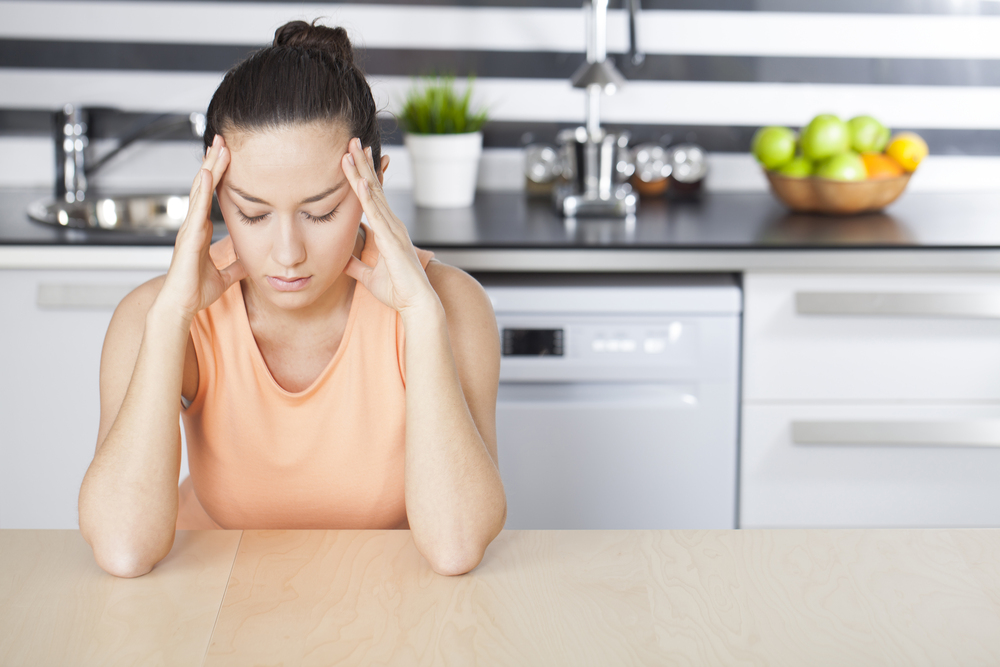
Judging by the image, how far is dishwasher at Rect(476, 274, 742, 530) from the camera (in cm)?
186

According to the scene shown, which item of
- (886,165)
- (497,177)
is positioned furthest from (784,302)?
(497,177)

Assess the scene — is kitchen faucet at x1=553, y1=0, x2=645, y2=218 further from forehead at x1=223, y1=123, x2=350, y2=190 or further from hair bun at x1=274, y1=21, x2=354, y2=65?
forehead at x1=223, y1=123, x2=350, y2=190

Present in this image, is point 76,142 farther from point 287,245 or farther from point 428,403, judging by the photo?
point 428,403

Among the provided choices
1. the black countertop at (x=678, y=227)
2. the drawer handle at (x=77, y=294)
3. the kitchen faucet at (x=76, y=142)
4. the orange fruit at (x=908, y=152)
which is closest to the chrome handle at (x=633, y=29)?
the black countertop at (x=678, y=227)

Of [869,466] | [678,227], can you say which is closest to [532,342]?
[678,227]

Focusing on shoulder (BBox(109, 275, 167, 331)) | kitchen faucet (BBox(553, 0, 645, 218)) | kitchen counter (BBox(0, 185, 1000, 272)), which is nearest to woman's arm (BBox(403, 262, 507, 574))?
shoulder (BBox(109, 275, 167, 331))

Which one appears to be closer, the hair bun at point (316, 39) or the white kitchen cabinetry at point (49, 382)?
the hair bun at point (316, 39)

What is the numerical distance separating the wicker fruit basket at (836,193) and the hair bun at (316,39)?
49.5 inches

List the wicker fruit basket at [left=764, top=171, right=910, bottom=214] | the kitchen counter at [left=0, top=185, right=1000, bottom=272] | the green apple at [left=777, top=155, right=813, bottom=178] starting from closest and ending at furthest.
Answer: the kitchen counter at [left=0, top=185, right=1000, bottom=272]
the wicker fruit basket at [left=764, top=171, right=910, bottom=214]
the green apple at [left=777, top=155, right=813, bottom=178]

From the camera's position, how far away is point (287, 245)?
105cm

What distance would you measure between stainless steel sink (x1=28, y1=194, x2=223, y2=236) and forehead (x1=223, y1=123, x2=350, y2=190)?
1204mm

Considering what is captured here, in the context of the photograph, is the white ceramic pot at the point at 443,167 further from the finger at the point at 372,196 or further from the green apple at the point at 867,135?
the finger at the point at 372,196

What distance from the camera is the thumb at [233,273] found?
1.16m

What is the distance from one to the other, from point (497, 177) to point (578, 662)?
1852 mm
